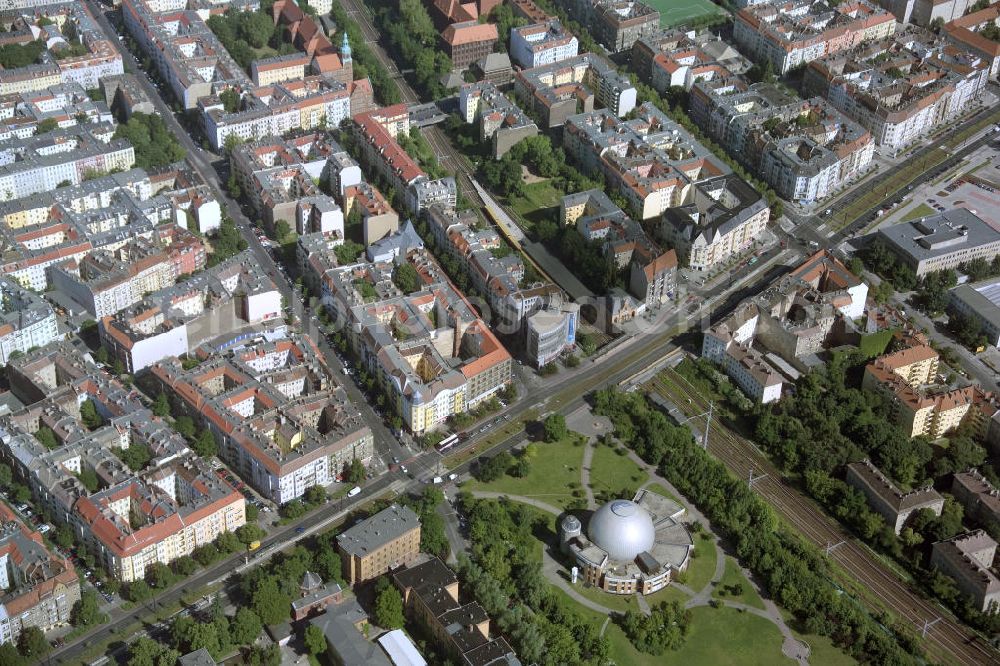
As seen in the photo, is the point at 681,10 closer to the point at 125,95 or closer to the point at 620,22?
the point at 620,22

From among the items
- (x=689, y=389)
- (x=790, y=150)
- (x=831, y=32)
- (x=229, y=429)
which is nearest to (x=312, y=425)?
(x=229, y=429)

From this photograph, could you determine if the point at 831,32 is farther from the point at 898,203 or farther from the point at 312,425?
the point at 312,425

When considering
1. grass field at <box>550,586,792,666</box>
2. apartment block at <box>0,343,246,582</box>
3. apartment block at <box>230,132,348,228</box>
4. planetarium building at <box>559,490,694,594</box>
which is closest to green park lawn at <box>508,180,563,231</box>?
apartment block at <box>230,132,348,228</box>

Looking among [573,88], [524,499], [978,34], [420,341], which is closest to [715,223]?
[573,88]

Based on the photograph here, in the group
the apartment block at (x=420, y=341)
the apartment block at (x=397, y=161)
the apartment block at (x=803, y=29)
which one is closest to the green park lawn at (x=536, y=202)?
the apartment block at (x=397, y=161)

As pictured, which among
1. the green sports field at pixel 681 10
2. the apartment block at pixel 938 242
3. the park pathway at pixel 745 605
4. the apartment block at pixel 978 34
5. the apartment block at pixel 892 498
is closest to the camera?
the park pathway at pixel 745 605

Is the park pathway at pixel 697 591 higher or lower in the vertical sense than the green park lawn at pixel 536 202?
lower

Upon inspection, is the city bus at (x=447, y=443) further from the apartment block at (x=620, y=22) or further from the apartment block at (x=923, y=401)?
the apartment block at (x=620, y=22)
